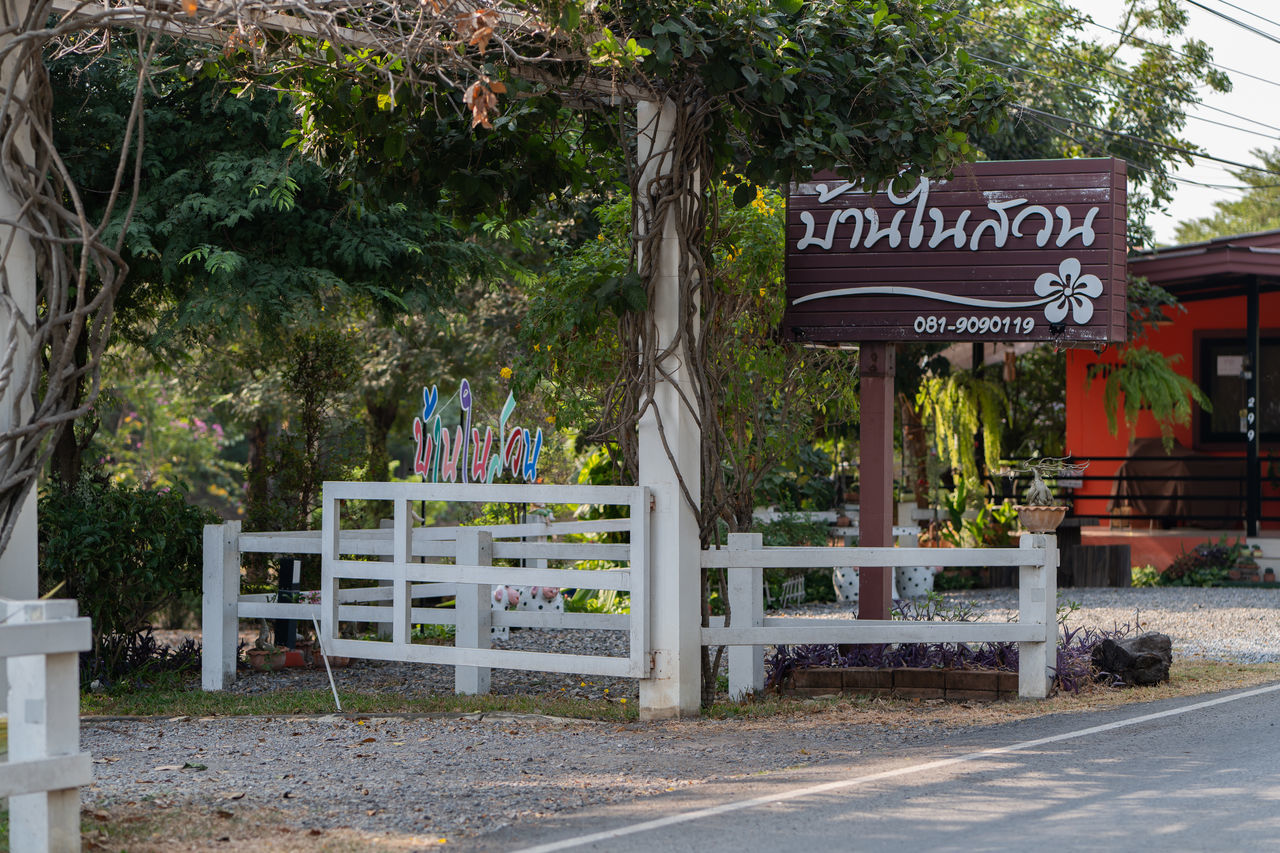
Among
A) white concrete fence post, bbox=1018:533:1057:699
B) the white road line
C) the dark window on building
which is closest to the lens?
the white road line

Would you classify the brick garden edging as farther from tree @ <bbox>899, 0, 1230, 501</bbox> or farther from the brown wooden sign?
tree @ <bbox>899, 0, 1230, 501</bbox>

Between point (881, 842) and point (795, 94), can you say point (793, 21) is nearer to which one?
point (795, 94)

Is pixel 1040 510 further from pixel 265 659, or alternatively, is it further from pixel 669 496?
pixel 265 659

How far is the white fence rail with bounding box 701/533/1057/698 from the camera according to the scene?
8.67 meters

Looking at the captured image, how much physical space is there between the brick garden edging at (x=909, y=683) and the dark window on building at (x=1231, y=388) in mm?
12315

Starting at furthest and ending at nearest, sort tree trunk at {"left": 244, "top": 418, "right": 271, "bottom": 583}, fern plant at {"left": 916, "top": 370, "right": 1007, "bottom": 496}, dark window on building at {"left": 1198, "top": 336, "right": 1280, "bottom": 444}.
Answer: dark window on building at {"left": 1198, "top": 336, "right": 1280, "bottom": 444}, fern plant at {"left": 916, "top": 370, "right": 1007, "bottom": 496}, tree trunk at {"left": 244, "top": 418, "right": 271, "bottom": 583}

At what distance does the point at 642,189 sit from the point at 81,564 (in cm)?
513

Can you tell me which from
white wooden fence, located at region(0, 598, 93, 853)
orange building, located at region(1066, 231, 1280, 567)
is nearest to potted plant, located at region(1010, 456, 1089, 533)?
white wooden fence, located at region(0, 598, 93, 853)

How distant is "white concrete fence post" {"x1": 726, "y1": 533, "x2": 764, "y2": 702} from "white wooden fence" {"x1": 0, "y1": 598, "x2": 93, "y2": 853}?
15.3 ft

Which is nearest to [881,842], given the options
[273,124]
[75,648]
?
[75,648]

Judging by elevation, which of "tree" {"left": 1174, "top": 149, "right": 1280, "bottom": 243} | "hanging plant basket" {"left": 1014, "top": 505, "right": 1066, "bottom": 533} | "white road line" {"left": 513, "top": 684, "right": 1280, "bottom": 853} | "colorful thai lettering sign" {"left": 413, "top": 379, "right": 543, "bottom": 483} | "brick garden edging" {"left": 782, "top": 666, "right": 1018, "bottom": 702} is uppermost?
"tree" {"left": 1174, "top": 149, "right": 1280, "bottom": 243}

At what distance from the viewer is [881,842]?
5.36 meters

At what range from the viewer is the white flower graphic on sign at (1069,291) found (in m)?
9.62

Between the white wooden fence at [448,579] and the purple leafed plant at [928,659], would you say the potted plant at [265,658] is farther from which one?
the purple leafed plant at [928,659]
